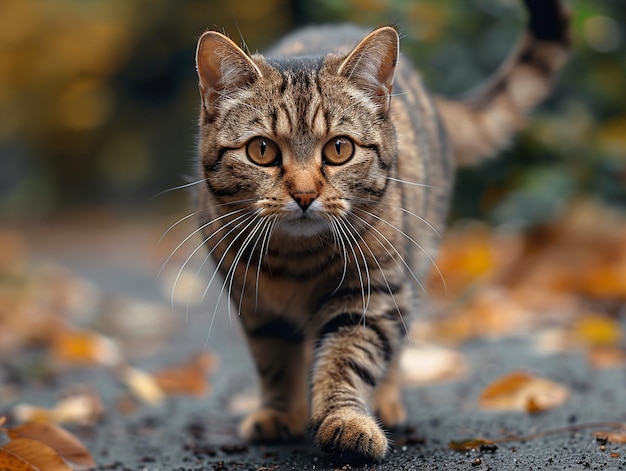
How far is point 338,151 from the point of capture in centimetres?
258

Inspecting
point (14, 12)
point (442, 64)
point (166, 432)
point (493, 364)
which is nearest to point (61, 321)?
point (166, 432)

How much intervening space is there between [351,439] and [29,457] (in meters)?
0.85

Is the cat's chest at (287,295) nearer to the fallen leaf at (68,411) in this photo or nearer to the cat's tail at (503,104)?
the fallen leaf at (68,411)

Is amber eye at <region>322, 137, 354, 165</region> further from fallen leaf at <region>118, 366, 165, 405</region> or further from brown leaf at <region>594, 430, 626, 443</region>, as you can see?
fallen leaf at <region>118, 366, 165, 405</region>

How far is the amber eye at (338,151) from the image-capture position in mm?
2564

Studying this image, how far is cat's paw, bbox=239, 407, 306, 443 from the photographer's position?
296cm

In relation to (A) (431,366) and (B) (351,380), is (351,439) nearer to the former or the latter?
(B) (351,380)

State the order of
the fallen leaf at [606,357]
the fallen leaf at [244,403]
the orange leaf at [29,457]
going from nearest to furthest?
the orange leaf at [29,457] < the fallen leaf at [244,403] < the fallen leaf at [606,357]

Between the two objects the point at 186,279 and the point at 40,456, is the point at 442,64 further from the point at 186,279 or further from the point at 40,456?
the point at 40,456

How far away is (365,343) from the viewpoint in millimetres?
2627

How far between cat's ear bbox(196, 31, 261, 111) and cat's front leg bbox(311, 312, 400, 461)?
0.76 m

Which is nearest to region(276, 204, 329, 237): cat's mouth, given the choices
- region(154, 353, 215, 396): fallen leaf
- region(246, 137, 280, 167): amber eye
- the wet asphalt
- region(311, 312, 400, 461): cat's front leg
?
region(246, 137, 280, 167): amber eye

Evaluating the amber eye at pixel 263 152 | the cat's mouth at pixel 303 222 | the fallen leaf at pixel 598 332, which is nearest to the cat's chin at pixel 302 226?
the cat's mouth at pixel 303 222

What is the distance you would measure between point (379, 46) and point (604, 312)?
2.60 meters
